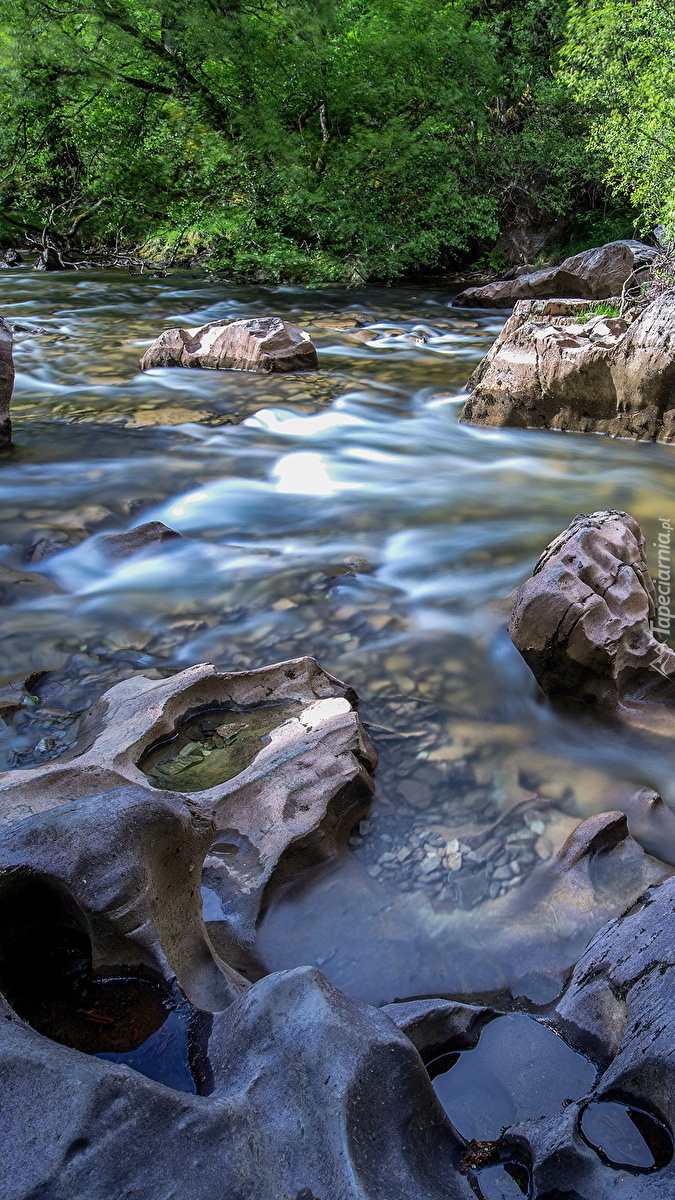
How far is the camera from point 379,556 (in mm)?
5379

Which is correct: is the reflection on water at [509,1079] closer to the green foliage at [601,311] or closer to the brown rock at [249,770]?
the brown rock at [249,770]

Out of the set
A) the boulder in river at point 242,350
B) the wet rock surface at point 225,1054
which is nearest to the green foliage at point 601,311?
the boulder in river at point 242,350

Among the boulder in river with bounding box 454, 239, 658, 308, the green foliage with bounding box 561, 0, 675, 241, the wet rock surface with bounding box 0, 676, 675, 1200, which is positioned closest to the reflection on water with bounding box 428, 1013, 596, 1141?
the wet rock surface with bounding box 0, 676, 675, 1200

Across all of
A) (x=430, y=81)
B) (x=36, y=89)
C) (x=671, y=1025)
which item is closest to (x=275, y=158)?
(x=430, y=81)

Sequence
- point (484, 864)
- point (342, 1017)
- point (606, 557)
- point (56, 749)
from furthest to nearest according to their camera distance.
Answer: point (606, 557)
point (56, 749)
point (484, 864)
point (342, 1017)

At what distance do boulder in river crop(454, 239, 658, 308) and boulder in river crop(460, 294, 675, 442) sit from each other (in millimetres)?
4937

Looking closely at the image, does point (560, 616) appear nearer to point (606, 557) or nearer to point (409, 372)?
point (606, 557)

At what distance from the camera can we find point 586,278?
1276cm

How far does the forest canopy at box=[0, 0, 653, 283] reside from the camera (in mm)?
16094

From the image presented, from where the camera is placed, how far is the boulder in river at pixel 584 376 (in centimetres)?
718

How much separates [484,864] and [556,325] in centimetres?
644

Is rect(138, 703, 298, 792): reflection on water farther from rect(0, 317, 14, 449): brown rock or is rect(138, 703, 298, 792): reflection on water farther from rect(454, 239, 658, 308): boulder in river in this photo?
rect(454, 239, 658, 308): boulder in river

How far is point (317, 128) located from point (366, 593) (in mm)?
15911

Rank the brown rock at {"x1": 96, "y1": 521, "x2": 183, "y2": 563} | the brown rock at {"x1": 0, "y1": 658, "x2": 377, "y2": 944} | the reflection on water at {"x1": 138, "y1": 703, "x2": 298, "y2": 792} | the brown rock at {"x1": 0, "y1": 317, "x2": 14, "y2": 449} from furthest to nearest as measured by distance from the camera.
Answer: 1. the brown rock at {"x1": 0, "y1": 317, "x2": 14, "y2": 449}
2. the brown rock at {"x1": 96, "y1": 521, "x2": 183, "y2": 563}
3. the reflection on water at {"x1": 138, "y1": 703, "x2": 298, "y2": 792}
4. the brown rock at {"x1": 0, "y1": 658, "x2": 377, "y2": 944}
